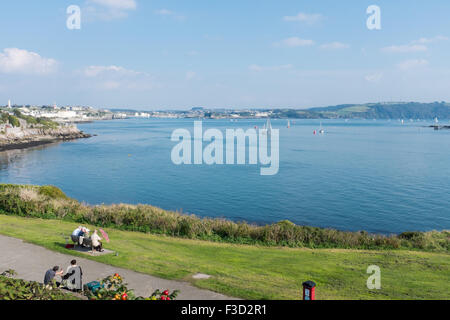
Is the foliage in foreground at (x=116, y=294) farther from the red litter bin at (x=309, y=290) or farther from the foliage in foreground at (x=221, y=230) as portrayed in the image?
the foliage in foreground at (x=221, y=230)

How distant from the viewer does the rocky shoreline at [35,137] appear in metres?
102

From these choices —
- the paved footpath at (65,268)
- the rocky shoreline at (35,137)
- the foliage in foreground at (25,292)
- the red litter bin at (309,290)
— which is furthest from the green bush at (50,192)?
the rocky shoreline at (35,137)

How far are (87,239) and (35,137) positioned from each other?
119580 mm

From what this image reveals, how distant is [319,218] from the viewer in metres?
35.9

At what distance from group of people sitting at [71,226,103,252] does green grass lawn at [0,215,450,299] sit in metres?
0.72

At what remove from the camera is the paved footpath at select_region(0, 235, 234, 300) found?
37.7ft

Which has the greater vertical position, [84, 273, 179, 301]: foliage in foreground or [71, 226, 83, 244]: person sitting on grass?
[84, 273, 179, 301]: foliage in foreground

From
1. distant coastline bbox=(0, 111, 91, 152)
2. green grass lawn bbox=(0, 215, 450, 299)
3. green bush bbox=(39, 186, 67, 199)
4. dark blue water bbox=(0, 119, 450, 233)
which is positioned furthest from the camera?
distant coastline bbox=(0, 111, 91, 152)

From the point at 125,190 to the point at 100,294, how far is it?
136 feet

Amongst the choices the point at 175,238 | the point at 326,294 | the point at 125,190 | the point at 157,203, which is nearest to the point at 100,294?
the point at 326,294

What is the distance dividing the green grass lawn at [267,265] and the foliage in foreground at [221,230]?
1.26m

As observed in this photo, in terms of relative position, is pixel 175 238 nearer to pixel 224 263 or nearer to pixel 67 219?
pixel 224 263

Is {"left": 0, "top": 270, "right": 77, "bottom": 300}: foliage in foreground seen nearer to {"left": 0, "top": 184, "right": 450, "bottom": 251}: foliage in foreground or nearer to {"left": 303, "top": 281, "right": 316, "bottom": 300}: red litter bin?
{"left": 303, "top": 281, "right": 316, "bottom": 300}: red litter bin

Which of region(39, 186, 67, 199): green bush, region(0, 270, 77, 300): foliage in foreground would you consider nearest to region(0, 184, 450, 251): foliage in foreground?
region(39, 186, 67, 199): green bush
